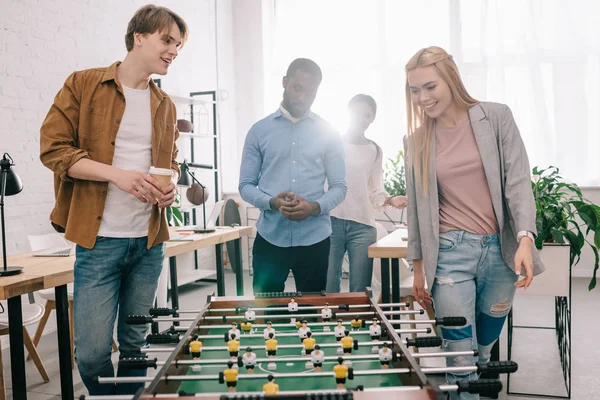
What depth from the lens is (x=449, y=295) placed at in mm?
1646

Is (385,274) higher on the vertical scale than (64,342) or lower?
higher

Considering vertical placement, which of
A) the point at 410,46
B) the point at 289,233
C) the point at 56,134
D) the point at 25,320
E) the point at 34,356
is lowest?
the point at 34,356

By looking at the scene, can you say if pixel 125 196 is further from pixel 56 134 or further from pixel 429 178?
pixel 429 178

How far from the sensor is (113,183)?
5.39ft

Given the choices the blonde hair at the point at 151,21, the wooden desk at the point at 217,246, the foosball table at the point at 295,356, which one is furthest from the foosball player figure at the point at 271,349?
the wooden desk at the point at 217,246

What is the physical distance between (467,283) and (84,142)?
129 centimetres

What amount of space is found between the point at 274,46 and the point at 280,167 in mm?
4487

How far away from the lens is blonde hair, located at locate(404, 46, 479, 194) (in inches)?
65.2

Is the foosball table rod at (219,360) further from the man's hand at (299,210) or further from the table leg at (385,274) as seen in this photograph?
the table leg at (385,274)

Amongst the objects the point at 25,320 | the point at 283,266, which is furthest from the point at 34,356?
the point at 283,266

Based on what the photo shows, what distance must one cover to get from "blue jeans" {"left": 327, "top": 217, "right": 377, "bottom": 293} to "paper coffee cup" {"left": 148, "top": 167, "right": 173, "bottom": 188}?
1618mm

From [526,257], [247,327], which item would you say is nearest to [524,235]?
[526,257]

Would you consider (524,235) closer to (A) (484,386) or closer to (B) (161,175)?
(A) (484,386)

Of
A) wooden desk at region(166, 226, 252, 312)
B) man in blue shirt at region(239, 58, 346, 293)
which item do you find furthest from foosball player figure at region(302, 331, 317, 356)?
wooden desk at region(166, 226, 252, 312)
